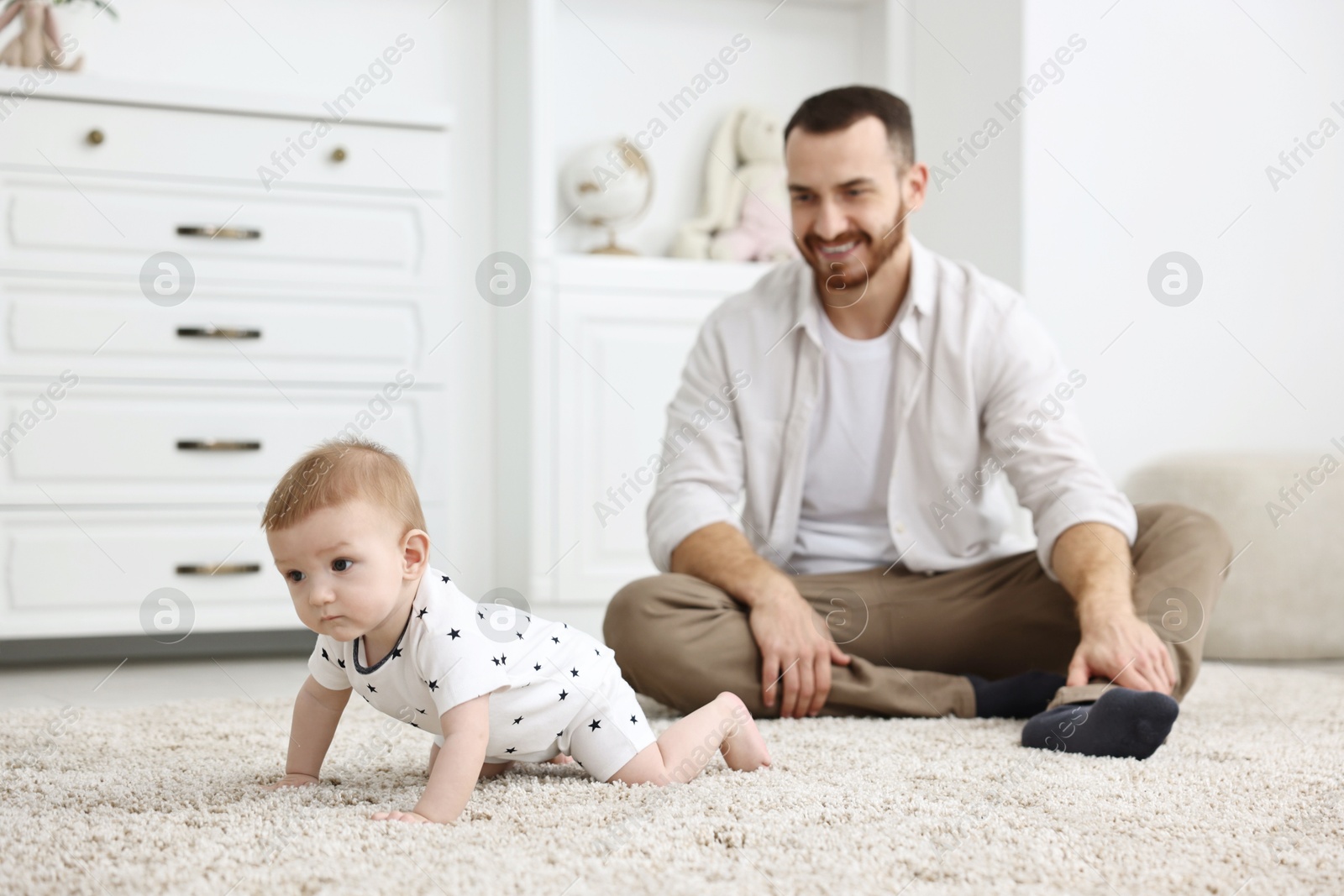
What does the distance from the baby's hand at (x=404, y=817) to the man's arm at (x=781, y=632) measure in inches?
22.9

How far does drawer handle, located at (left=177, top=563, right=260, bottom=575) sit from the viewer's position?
2.07 m

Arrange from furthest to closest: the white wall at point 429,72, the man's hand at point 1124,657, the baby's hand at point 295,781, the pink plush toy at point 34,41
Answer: the white wall at point 429,72
the pink plush toy at point 34,41
the man's hand at point 1124,657
the baby's hand at point 295,781

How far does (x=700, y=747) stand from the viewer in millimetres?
1014

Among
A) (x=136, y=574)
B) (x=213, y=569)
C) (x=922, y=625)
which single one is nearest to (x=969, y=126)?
(x=922, y=625)

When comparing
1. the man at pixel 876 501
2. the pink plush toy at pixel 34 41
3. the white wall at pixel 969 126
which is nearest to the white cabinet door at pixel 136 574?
the pink plush toy at pixel 34 41

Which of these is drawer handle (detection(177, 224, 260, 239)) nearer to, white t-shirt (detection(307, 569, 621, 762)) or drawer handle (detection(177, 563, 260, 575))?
drawer handle (detection(177, 563, 260, 575))

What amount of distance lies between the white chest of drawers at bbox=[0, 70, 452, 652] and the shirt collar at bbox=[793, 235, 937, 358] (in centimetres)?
89

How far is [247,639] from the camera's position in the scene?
7.09 ft

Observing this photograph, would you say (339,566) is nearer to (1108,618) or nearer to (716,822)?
(716,822)

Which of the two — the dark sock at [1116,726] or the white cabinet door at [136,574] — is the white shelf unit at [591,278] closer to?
the white cabinet door at [136,574]

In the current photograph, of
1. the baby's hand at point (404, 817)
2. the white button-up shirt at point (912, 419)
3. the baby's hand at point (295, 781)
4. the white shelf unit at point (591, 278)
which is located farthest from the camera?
the white shelf unit at point (591, 278)

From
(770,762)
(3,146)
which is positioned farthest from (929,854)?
(3,146)

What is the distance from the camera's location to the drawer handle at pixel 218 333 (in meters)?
2.08

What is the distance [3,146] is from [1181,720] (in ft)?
6.51
